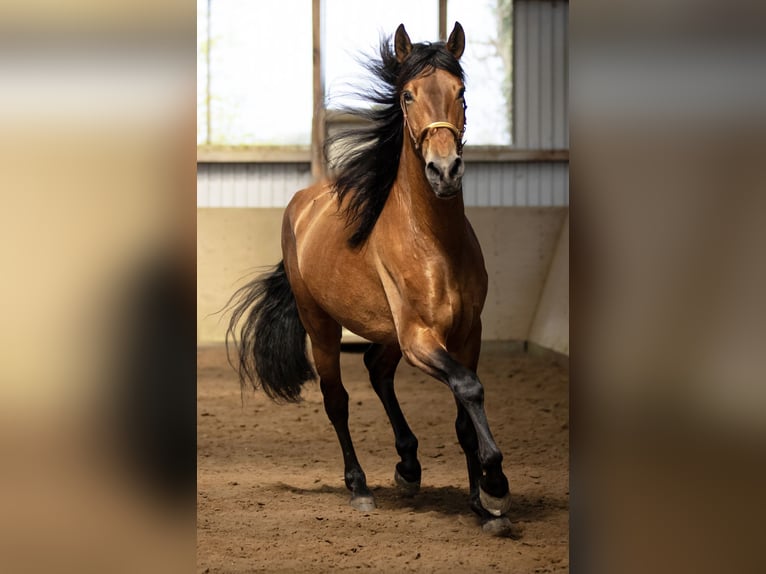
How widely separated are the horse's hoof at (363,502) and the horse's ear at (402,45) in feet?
6.63

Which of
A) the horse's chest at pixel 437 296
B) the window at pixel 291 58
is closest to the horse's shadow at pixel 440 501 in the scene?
the horse's chest at pixel 437 296

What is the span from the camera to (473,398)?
343 centimetres

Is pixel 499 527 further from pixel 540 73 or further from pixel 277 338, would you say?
pixel 540 73

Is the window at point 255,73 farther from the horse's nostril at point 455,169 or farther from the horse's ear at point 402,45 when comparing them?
the horse's nostril at point 455,169

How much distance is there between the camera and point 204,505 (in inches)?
168

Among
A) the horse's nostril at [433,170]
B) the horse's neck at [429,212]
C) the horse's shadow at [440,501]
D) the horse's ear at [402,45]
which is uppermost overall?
the horse's ear at [402,45]

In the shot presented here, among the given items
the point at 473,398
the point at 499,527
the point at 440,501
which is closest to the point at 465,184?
the point at 440,501

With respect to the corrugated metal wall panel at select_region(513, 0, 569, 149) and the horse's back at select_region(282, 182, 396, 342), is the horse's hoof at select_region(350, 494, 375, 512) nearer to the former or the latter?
the horse's back at select_region(282, 182, 396, 342)

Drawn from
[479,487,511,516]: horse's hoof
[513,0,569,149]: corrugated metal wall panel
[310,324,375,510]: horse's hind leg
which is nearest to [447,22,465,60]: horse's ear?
[310,324,375,510]: horse's hind leg

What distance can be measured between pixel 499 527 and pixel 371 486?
1.20 m

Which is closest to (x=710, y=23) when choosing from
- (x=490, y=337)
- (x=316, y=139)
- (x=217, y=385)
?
(x=217, y=385)

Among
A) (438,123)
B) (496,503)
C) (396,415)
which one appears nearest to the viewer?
(438,123)

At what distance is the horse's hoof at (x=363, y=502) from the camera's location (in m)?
4.26

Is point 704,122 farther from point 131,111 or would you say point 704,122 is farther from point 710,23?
point 131,111
